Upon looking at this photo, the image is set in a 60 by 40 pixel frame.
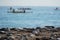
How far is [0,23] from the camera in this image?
334 cm

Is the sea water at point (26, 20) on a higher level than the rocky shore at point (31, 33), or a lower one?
higher

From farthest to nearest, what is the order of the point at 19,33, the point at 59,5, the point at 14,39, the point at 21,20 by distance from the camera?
the point at 21,20 < the point at 59,5 < the point at 19,33 < the point at 14,39

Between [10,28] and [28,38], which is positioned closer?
[28,38]

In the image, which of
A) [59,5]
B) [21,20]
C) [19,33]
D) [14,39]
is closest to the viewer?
[14,39]

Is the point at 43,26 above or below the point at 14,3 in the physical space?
below

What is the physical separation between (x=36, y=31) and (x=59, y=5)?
0.58 meters

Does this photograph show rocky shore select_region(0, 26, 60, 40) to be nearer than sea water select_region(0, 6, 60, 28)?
Yes

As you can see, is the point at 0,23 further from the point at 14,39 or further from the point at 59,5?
the point at 59,5

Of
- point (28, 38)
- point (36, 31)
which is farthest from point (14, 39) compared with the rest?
point (36, 31)

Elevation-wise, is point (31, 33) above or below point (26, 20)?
below

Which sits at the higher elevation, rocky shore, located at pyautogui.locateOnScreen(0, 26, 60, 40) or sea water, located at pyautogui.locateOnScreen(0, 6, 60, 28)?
sea water, located at pyautogui.locateOnScreen(0, 6, 60, 28)

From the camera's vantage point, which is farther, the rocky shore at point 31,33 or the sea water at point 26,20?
the sea water at point 26,20

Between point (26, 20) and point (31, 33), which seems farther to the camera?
point (26, 20)

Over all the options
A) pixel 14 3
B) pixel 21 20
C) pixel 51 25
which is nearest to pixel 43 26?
pixel 51 25
